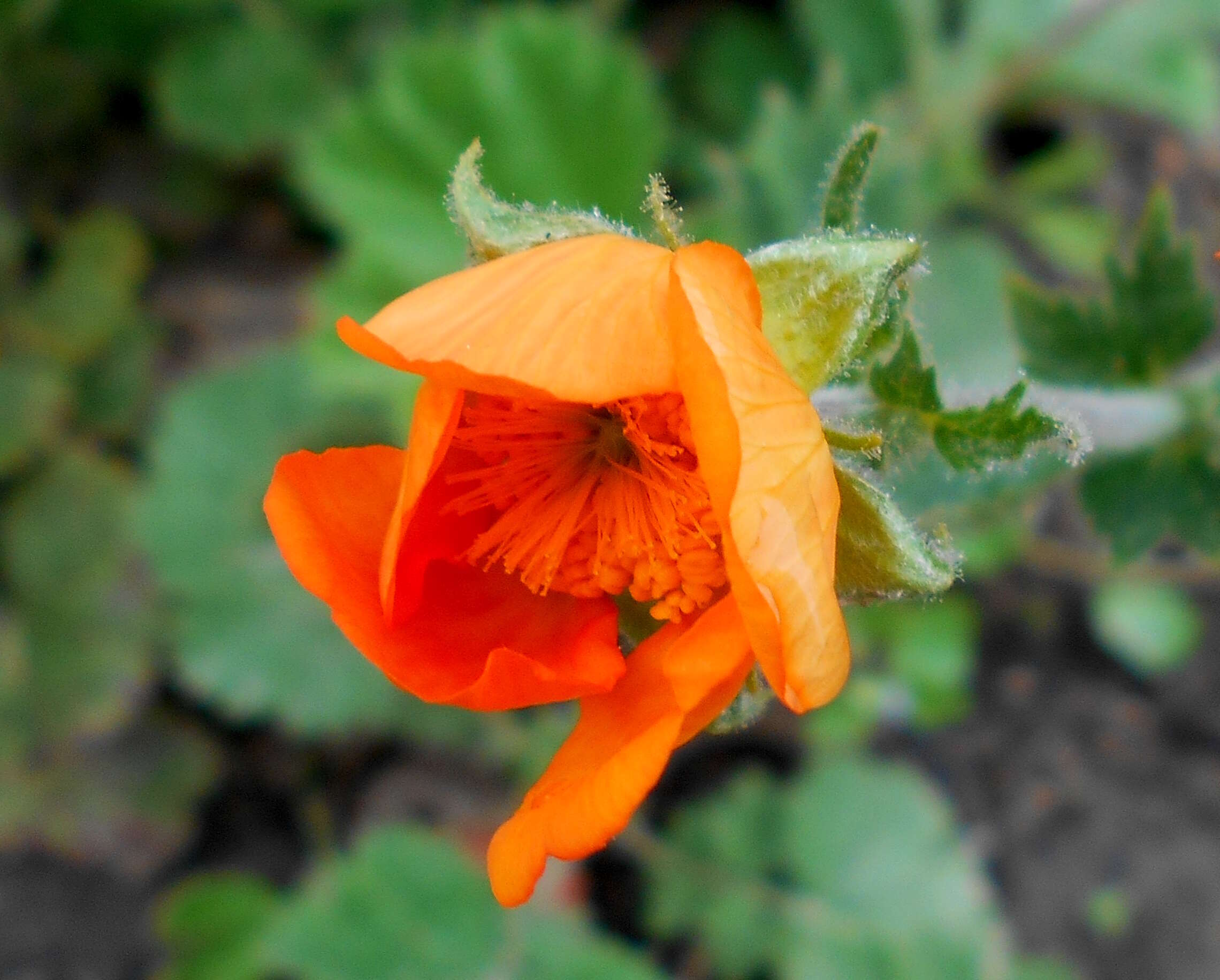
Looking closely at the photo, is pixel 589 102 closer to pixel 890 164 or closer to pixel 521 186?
pixel 521 186

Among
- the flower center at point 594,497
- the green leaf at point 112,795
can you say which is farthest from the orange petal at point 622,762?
the green leaf at point 112,795

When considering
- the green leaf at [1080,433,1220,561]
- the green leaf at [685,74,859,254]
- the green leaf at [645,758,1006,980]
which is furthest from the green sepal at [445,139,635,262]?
the green leaf at [645,758,1006,980]

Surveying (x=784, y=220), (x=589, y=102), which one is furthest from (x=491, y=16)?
(x=784, y=220)

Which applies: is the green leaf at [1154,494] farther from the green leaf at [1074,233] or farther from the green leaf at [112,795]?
the green leaf at [112,795]

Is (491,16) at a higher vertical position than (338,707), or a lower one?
higher

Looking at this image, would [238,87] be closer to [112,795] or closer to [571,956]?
[112,795]

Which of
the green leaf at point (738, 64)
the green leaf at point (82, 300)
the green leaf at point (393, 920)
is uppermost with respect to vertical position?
the green leaf at point (738, 64)

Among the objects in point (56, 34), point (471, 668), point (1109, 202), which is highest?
point (1109, 202)
